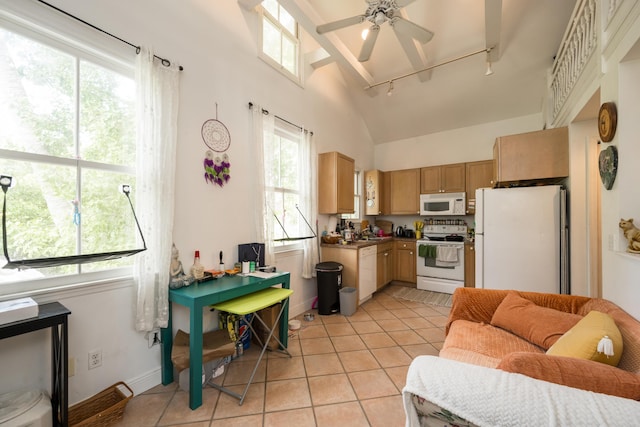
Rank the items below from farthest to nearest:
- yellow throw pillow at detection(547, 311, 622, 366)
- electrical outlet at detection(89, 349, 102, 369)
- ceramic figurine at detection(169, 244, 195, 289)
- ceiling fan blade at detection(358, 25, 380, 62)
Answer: ceiling fan blade at detection(358, 25, 380, 62)
ceramic figurine at detection(169, 244, 195, 289)
electrical outlet at detection(89, 349, 102, 369)
yellow throw pillow at detection(547, 311, 622, 366)

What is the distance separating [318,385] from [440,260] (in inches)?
122

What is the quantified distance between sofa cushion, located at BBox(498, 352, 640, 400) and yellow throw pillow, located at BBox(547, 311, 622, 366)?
0.60ft

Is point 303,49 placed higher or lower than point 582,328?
higher

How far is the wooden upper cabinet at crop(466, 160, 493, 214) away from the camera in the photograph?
4287mm

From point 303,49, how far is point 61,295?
370cm

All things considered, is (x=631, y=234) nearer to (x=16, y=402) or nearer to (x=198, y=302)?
(x=198, y=302)

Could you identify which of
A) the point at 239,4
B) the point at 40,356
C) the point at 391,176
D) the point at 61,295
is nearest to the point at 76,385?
the point at 40,356

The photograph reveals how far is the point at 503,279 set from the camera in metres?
3.00

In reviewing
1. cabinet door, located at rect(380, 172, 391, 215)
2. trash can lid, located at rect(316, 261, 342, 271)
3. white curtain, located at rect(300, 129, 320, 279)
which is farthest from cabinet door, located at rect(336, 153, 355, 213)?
cabinet door, located at rect(380, 172, 391, 215)

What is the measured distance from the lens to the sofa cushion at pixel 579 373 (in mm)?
864

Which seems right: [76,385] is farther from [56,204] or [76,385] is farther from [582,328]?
[582,328]

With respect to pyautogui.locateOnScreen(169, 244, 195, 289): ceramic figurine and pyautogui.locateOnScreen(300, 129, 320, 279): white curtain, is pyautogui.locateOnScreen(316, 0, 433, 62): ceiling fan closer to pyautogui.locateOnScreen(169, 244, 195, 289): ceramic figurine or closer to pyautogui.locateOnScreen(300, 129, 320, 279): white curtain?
pyautogui.locateOnScreen(300, 129, 320, 279): white curtain

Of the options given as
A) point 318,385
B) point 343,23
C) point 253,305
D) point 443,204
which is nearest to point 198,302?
point 253,305

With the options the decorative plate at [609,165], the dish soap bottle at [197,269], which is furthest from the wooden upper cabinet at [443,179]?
the dish soap bottle at [197,269]
